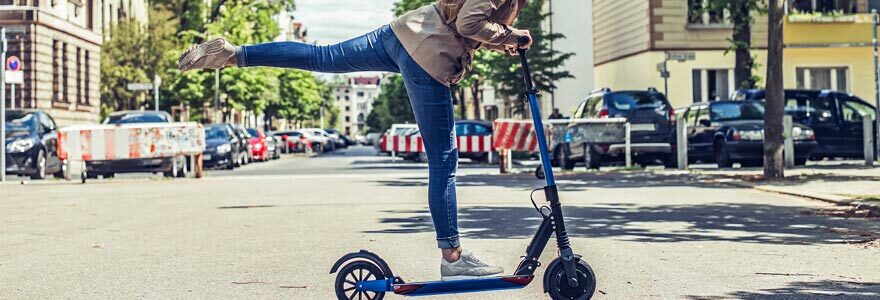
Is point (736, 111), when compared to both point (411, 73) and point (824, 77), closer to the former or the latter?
point (824, 77)

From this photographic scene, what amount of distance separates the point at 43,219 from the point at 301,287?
21.0 feet

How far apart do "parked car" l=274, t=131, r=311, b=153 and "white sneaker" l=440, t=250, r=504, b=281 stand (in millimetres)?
56170

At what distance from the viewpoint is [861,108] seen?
26.0 m

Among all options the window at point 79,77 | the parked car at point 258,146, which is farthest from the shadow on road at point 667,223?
the window at point 79,77

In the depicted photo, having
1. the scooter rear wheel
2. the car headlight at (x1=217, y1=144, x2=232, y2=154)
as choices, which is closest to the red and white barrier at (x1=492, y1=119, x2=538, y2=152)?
the car headlight at (x1=217, y1=144, x2=232, y2=154)

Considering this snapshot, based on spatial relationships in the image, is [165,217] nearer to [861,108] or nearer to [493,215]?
[493,215]

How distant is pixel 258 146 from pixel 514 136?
19896mm

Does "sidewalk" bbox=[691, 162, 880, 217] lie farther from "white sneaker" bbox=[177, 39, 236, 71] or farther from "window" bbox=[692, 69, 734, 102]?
"window" bbox=[692, 69, 734, 102]

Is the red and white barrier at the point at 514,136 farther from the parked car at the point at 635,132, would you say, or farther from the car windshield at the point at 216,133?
the car windshield at the point at 216,133

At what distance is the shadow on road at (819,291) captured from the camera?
21.0 feet

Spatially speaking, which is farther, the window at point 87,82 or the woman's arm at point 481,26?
the window at point 87,82

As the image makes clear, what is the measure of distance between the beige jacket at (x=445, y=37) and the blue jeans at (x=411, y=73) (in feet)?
0.19

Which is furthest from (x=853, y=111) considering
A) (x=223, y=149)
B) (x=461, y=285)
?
(x=461, y=285)

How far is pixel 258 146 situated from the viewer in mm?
42844
